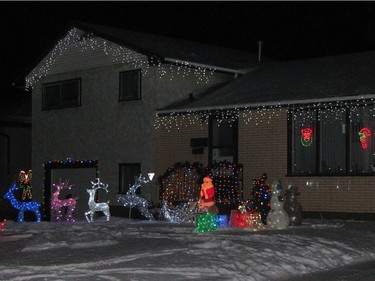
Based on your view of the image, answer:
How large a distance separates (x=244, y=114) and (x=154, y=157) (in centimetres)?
357

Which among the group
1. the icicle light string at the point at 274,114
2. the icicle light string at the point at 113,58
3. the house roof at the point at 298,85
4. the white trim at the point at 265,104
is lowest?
the icicle light string at the point at 274,114

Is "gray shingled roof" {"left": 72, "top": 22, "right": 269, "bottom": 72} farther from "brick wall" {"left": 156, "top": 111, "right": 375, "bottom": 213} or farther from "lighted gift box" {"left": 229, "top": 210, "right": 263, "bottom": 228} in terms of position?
"lighted gift box" {"left": 229, "top": 210, "right": 263, "bottom": 228}

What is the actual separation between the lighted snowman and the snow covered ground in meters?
0.83

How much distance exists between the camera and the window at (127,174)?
24469 mm

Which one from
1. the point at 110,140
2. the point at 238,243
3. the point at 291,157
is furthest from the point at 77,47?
the point at 238,243

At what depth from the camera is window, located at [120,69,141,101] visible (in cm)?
2453

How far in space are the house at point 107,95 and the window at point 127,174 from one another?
33mm

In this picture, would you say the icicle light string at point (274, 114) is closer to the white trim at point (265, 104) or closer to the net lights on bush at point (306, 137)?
the white trim at point (265, 104)

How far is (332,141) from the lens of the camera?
20391 mm

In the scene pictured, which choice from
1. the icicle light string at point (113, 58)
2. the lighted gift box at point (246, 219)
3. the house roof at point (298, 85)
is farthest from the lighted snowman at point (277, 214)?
the icicle light string at point (113, 58)

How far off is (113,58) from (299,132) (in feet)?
25.1

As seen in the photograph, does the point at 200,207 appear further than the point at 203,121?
No

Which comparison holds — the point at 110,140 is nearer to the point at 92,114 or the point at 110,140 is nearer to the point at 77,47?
the point at 92,114

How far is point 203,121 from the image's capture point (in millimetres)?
22984
